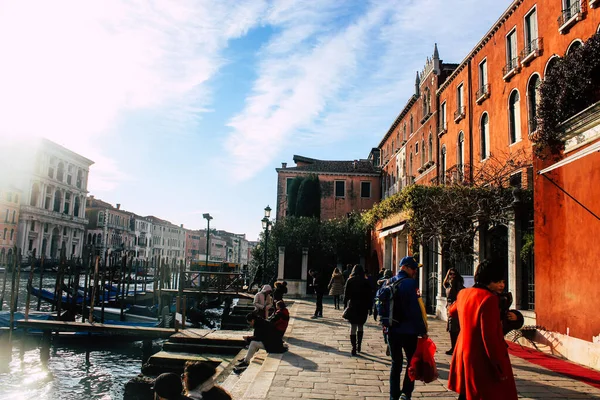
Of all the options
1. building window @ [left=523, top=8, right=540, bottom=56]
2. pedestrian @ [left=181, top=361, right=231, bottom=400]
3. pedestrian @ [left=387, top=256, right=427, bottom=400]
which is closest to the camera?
pedestrian @ [left=181, top=361, right=231, bottom=400]

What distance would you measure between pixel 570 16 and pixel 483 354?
11.3m

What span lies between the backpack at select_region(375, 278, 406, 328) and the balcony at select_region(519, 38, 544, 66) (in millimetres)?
10869

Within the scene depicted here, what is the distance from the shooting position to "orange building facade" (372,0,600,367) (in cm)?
742

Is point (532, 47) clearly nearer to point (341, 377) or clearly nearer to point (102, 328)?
point (341, 377)

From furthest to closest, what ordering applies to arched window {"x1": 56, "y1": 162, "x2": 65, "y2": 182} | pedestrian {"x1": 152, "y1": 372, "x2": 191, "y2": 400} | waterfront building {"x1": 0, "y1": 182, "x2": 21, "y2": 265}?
arched window {"x1": 56, "y1": 162, "x2": 65, "y2": 182}
waterfront building {"x1": 0, "y1": 182, "x2": 21, "y2": 265}
pedestrian {"x1": 152, "y1": 372, "x2": 191, "y2": 400}

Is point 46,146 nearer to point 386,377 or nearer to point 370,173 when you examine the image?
point 370,173

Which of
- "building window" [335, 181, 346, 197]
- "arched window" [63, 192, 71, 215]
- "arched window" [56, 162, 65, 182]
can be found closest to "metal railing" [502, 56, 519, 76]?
"building window" [335, 181, 346, 197]

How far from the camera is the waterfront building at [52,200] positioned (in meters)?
54.3

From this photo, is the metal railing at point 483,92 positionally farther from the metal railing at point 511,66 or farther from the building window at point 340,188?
the building window at point 340,188

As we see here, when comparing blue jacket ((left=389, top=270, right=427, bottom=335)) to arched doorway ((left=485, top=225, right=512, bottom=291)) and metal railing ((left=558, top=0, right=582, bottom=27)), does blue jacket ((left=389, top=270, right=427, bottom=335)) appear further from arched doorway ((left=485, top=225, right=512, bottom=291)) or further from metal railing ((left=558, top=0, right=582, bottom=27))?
metal railing ((left=558, top=0, right=582, bottom=27))

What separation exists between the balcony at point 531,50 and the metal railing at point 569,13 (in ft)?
3.12

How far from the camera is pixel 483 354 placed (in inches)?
119

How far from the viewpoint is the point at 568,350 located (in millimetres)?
7348

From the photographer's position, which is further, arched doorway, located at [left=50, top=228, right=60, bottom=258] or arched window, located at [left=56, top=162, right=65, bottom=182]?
arched window, located at [left=56, top=162, right=65, bottom=182]
